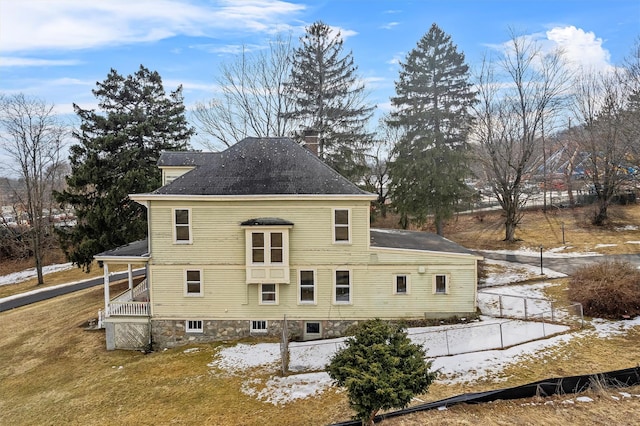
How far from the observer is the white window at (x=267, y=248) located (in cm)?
1598

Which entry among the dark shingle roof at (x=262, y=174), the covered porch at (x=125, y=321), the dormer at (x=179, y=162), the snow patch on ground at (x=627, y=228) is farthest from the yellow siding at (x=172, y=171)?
the snow patch on ground at (x=627, y=228)

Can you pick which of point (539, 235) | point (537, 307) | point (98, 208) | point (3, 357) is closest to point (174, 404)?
point (3, 357)

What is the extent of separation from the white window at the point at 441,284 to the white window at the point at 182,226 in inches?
396

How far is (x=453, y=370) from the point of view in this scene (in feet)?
39.8

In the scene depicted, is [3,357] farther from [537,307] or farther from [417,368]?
[537,307]

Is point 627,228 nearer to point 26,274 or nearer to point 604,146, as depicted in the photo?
point 604,146

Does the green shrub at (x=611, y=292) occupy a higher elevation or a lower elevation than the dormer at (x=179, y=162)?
lower

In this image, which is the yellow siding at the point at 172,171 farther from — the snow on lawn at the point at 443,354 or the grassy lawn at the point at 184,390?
the snow on lawn at the point at 443,354

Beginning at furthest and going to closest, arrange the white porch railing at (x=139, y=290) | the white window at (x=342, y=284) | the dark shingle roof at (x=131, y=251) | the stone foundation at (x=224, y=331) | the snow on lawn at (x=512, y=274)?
the snow on lawn at (x=512, y=274)
the white porch railing at (x=139, y=290)
the dark shingle roof at (x=131, y=251)
the stone foundation at (x=224, y=331)
the white window at (x=342, y=284)

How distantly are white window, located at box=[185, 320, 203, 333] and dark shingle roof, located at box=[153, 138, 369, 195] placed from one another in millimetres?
5325

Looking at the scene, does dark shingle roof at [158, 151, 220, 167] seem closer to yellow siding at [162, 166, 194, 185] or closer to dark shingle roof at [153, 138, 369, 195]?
yellow siding at [162, 166, 194, 185]

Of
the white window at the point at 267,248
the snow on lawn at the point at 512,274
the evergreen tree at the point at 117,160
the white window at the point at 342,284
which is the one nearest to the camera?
the white window at the point at 267,248

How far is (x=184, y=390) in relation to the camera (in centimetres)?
1270

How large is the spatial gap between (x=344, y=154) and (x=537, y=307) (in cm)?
1953
